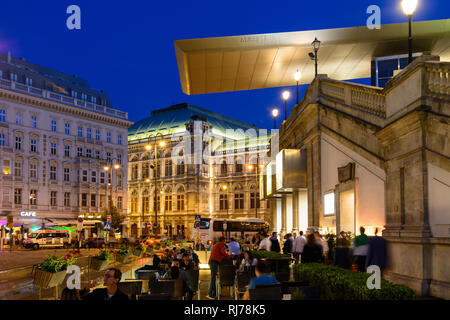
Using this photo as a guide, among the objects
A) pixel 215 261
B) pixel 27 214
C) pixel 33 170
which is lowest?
pixel 27 214

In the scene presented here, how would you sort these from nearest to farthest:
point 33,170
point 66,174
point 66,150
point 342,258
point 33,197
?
point 342,258 < point 33,197 < point 33,170 < point 66,174 < point 66,150

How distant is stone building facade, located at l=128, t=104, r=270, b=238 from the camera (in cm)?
8981

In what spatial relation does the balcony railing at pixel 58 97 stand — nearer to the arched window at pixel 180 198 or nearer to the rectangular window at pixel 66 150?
the rectangular window at pixel 66 150

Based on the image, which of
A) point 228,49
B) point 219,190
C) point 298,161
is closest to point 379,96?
point 298,161

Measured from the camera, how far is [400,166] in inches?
532

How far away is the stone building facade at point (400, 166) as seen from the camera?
39.1 feet

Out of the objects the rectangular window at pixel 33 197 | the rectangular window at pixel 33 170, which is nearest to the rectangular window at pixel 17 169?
the rectangular window at pixel 33 170

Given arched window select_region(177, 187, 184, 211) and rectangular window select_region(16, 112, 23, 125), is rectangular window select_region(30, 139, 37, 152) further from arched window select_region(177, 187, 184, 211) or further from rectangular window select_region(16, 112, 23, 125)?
arched window select_region(177, 187, 184, 211)

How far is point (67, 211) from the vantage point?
73375 millimetres

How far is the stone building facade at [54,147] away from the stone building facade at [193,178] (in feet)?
35.2

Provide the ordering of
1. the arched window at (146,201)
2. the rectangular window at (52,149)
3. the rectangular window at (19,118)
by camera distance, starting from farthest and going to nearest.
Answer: the arched window at (146,201)
the rectangular window at (52,149)
the rectangular window at (19,118)

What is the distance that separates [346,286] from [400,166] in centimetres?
617

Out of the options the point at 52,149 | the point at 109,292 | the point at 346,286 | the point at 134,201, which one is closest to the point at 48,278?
the point at 109,292

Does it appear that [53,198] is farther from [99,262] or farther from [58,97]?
[99,262]
